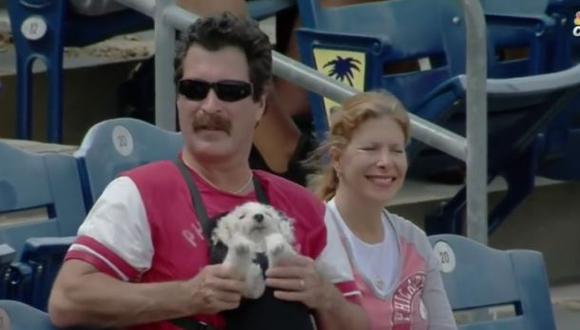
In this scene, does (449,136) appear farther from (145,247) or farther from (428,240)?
(145,247)

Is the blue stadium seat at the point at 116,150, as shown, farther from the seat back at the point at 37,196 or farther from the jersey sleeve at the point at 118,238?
the jersey sleeve at the point at 118,238

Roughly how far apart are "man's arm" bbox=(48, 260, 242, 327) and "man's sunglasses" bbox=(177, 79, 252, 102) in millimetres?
352

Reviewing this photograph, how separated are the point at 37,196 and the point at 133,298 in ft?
3.55

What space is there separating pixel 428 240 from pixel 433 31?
6.69 ft

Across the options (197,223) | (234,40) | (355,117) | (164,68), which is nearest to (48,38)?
(164,68)

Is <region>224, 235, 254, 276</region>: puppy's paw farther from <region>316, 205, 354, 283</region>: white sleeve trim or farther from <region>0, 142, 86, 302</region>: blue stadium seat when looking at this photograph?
<region>0, 142, 86, 302</region>: blue stadium seat

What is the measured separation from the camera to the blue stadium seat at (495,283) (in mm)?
4031

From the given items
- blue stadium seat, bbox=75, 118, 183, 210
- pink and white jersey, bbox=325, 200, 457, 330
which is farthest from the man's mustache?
blue stadium seat, bbox=75, 118, 183, 210

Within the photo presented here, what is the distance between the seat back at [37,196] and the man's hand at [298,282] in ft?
3.38

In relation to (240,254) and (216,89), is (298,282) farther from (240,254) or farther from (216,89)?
(216,89)

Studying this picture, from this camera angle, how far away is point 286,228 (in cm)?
312

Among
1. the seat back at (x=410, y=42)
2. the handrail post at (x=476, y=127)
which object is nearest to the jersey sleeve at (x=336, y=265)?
the handrail post at (x=476, y=127)

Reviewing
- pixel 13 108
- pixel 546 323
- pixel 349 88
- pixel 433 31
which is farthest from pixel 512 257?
pixel 13 108

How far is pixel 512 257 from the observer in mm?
4141
